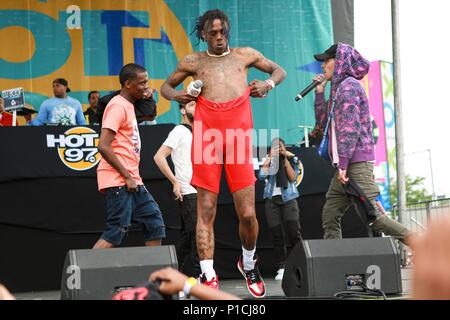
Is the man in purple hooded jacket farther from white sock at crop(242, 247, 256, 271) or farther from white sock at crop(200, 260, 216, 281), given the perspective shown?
white sock at crop(200, 260, 216, 281)

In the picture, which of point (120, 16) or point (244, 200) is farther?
point (120, 16)

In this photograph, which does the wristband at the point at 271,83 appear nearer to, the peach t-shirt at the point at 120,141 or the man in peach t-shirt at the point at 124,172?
the man in peach t-shirt at the point at 124,172

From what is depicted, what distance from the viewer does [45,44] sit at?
1380 cm

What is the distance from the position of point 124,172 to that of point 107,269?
136 cm

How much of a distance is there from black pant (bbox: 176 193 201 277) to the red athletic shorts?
6.30ft

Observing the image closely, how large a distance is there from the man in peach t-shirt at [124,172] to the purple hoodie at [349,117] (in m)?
1.66

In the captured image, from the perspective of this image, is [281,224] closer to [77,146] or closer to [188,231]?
[188,231]

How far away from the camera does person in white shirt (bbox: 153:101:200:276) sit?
24.7ft

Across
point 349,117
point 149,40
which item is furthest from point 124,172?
point 149,40

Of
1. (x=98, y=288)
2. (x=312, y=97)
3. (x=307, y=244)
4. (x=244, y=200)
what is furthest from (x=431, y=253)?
(x=312, y=97)

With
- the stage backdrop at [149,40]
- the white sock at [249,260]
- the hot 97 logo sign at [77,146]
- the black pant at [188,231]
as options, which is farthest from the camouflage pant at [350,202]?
the stage backdrop at [149,40]

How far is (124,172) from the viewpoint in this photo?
223 inches

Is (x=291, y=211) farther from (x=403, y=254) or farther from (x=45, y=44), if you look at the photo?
(x=45, y=44)

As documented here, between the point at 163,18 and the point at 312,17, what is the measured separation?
2.90 metres
